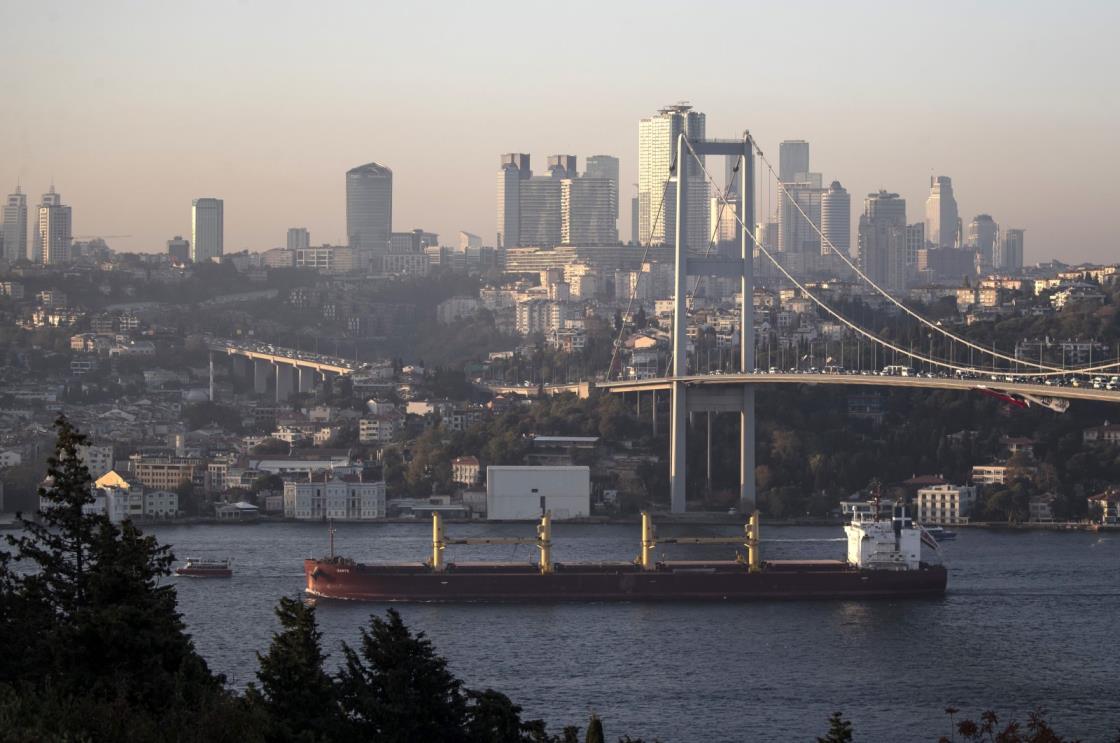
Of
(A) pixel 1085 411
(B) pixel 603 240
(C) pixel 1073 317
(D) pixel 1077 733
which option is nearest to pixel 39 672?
(D) pixel 1077 733

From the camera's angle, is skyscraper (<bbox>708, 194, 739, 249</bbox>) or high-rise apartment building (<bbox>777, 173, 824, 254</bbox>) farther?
high-rise apartment building (<bbox>777, 173, 824, 254</bbox>)

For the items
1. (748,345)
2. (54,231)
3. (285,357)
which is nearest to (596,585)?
(748,345)

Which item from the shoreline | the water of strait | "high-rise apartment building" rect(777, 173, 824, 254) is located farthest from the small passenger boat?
"high-rise apartment building" rect(777, 173, 824, 254)

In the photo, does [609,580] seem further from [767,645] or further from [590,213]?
[590,213]

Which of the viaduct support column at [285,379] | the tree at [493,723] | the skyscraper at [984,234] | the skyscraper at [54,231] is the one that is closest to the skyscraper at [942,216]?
the skyscraper at [984,234]

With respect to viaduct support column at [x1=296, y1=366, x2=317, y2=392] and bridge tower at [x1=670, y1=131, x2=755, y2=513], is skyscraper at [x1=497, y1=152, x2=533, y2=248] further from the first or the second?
bridge tower at [x1=670, y1=131, x2=755, y2=513]

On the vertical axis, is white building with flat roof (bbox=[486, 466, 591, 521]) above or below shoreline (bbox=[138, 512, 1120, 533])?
above

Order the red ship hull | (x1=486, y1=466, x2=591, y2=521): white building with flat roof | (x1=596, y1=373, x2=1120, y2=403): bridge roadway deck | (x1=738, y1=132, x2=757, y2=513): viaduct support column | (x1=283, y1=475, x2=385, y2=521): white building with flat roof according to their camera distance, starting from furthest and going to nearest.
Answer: (x1=283, y1=475, x2=385, y2=521): white building with flat roof → (x1=486, y1=466, x2=591, y2=521): white building with flat roof → (x1=738, y1=132, x2=757, y2=513): viaduct support column → (x1=596, y1=373, x2=1120, y2=403): bridge roadway deck → the red ship hull
